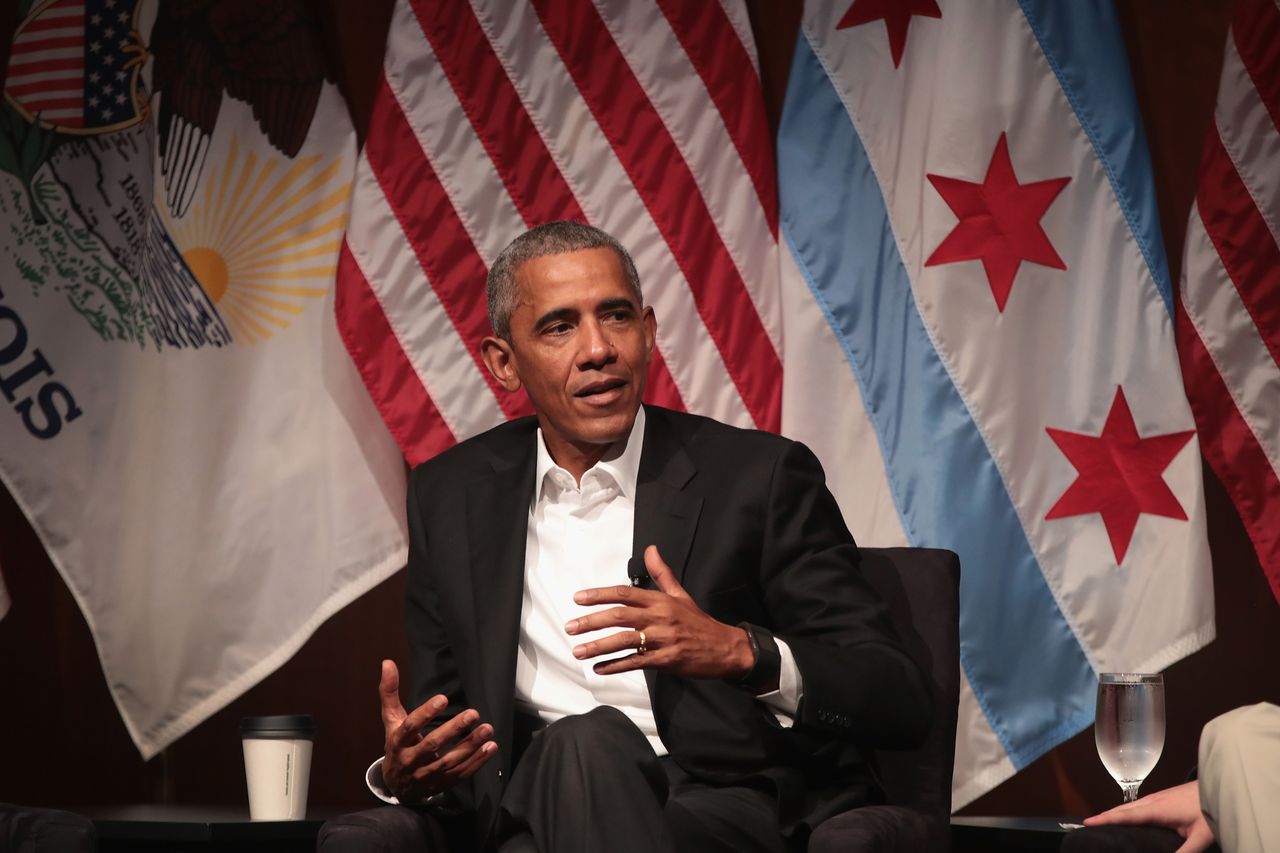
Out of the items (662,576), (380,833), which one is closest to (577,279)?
(662,576)

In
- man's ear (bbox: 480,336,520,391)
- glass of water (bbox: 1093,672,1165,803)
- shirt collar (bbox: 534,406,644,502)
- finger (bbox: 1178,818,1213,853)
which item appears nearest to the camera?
finger (bbox: 1178,818,1213,853)

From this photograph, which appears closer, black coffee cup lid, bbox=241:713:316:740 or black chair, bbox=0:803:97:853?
black chair, bbox=0:803:97:853

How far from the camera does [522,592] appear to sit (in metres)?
2.22

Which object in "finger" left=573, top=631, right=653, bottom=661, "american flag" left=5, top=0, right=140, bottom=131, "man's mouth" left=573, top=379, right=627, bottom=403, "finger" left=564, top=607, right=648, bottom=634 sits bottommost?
"finger" left=573, top=631, right=653, bottom=661

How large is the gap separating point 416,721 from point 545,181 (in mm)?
1587

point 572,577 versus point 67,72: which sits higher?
point 67,72

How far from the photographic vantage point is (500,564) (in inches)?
88.0

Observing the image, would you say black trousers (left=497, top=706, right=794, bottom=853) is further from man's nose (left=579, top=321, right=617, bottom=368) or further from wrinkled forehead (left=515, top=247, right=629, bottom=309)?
wrinkled forehead (left=515, top=247, right=629, bottom=309)

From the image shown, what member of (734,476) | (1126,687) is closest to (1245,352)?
(1126,687)

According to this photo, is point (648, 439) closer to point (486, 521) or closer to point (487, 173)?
point (486, 521)

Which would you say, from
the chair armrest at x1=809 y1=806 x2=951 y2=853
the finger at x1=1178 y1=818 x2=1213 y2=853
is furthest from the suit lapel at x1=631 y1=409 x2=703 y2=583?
the finger at x1=1178 y1=818 x2=1213 y2=853

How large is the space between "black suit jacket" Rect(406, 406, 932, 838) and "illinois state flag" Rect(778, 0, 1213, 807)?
79 centimetres

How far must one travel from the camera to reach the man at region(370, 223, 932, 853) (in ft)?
5.78

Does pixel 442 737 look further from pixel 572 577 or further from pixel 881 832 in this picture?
pixel 881 832
